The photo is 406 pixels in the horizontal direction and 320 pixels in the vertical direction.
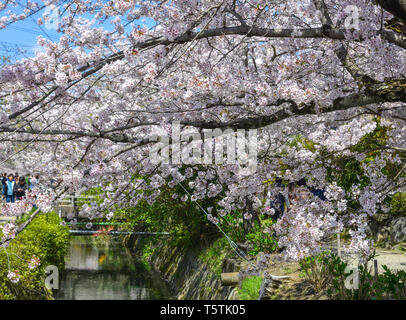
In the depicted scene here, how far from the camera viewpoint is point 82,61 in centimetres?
491

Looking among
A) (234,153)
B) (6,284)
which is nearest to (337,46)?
(234,153)

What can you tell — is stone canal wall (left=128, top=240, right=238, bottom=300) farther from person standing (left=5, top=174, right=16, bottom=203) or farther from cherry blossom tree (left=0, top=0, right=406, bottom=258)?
person standing (left=5, top=174, right=16, bottom=203)

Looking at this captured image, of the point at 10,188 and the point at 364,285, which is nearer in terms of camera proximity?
the point at 364,285

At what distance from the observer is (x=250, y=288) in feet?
24.9

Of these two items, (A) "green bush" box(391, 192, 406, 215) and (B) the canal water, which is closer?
(A) "green bush" box(391, 192, 406, 215)

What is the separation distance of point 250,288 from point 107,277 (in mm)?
8130

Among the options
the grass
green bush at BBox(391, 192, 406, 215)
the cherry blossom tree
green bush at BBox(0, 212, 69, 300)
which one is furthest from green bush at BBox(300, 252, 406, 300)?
green bush at BBox(391, 192, 406, 215)

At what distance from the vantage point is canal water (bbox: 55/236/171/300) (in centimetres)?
1233

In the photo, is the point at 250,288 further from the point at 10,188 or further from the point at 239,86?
the point at 10,188

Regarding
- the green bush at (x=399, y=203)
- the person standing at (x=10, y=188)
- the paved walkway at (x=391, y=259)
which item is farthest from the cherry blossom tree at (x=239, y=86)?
the person standing at (x=10, y=188)

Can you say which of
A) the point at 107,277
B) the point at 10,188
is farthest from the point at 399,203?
the point at 10,188

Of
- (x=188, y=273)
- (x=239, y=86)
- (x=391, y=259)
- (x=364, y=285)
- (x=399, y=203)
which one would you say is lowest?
(x=188, y=273)

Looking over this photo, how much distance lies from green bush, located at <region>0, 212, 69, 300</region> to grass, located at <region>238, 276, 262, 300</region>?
337cm

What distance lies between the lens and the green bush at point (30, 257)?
8328mm
